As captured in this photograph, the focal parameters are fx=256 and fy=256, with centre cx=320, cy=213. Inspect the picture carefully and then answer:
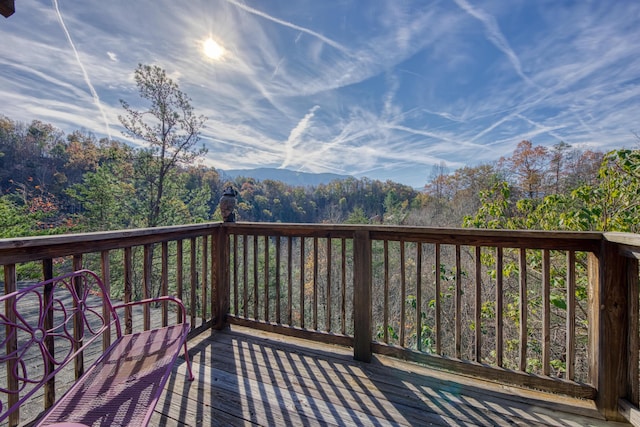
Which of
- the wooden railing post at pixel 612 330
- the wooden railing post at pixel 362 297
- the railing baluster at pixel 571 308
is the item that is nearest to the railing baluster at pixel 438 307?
the wooden railing post at pixel 362 297

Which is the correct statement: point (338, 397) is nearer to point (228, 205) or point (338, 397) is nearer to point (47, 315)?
point (47, 315)

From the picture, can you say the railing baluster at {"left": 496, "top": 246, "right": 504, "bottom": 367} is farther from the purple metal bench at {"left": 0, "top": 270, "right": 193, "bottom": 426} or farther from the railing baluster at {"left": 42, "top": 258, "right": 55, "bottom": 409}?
the railing baluster at {"left": 42, "top": 258, "right": 55, "bottom": 409}

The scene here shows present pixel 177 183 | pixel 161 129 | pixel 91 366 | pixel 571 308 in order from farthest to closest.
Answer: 1. pixel 177 183
2. pixel 161 129
3. pixel 571 308
4. pixel 91 366

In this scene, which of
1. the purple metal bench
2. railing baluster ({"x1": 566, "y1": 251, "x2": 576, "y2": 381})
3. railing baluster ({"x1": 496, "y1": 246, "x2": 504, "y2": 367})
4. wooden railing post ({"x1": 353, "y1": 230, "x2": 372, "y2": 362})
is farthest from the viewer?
wooden railing post ({"x1": 353, "y1": 230, "x2": 372, "y2": 362})

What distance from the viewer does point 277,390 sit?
5.51ft

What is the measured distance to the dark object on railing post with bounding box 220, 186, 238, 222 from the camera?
104 inches

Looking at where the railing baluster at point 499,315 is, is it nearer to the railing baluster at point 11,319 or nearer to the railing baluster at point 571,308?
the railing baluster at point 571,308

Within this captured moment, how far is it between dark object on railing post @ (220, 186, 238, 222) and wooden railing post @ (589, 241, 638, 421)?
283 cm

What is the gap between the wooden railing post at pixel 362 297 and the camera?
2029mm

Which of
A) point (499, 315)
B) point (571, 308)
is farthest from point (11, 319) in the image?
point (571, 308)

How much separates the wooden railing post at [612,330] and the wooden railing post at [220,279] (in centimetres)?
283

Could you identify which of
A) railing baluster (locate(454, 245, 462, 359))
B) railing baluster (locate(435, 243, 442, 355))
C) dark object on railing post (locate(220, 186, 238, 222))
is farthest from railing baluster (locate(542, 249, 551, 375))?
dark object on railing post (locate(220, 186, 238, 222))

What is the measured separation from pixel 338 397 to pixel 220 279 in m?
1.58

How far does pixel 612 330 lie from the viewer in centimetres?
146
